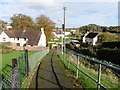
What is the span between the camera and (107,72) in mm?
14820

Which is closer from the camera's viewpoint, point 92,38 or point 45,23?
point 45,23

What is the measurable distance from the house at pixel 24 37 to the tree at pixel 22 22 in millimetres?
6584

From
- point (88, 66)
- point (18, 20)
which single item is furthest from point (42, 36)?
point (88, 66)

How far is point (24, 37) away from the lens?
82.9 meters

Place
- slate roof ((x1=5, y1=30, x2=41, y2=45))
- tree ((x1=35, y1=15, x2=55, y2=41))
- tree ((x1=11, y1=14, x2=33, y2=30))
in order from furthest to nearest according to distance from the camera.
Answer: tree ((x1=11, y1=14, x2=33, y2=30)) < tree ((x1=35, y1=15, x2=55, y2=41)) < slate roof ((x1=5, y1=30, x2=41, y2=45))

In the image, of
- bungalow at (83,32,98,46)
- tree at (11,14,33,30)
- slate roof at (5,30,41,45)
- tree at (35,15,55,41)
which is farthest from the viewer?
bungalow at (83,32,98,46)

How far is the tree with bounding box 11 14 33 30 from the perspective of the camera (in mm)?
90812

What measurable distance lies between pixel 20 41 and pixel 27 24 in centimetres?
1094

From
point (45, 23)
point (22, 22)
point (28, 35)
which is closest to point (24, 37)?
point (28, 35)

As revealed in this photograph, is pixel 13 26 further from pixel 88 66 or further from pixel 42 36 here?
pixel 88 66

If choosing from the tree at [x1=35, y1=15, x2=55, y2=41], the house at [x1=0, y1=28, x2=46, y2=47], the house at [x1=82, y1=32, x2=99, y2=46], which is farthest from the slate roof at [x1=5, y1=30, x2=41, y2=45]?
the house at [x1=82, y1=32, x2=99, y2=46]

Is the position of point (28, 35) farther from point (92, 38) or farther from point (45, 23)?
point (92, 38)

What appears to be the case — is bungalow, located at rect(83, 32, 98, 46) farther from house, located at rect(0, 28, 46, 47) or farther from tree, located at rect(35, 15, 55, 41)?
house, located at rect(0, 28, 46, 47)

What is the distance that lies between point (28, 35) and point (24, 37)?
5.23 feet
